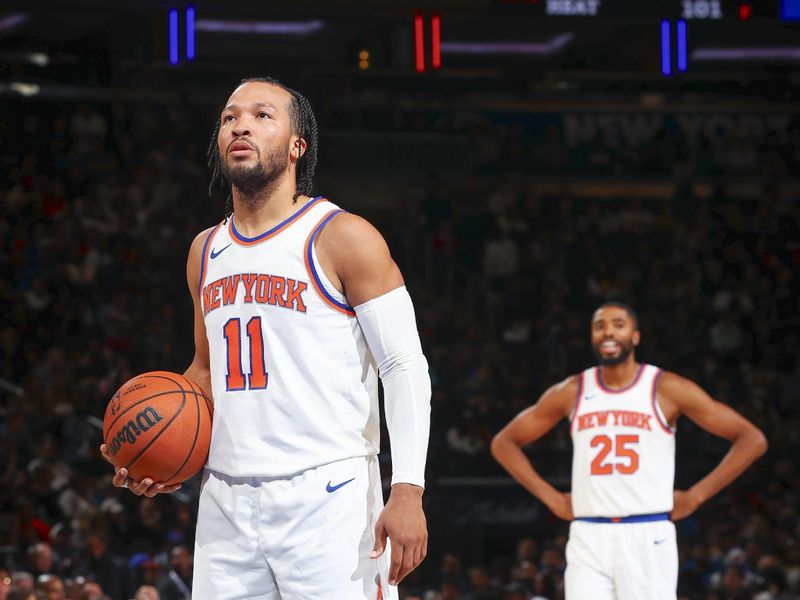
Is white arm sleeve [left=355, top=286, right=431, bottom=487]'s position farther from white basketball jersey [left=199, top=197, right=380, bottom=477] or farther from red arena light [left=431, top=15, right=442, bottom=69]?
red arena light [left=431, top=15, right=442, bottom=69]

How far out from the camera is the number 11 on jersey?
10.9 feet

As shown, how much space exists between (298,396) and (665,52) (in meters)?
7.38

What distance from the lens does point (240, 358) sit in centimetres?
336

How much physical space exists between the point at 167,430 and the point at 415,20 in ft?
22.0

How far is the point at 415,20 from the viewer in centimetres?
961

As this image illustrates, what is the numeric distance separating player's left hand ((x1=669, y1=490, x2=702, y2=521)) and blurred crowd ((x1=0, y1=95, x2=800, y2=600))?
3558 mm

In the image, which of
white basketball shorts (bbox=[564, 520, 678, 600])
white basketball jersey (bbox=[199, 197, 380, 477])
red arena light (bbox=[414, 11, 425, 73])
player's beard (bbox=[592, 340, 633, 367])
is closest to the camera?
white basketball jersey (bbox=[199, 197, 380, 477])

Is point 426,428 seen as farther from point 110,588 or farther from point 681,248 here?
point 681,248

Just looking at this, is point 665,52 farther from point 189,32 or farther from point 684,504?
point 684,504

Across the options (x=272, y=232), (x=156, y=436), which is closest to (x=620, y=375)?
(x=272, y=232)

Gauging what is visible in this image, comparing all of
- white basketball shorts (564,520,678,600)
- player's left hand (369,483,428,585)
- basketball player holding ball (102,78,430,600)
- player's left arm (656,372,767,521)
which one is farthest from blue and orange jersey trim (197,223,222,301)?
player's left arm (656,372,767,521)

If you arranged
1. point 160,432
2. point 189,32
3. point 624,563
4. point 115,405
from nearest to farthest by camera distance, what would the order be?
point 160,432 → point 115,405 → point 624,563 → point 189,32

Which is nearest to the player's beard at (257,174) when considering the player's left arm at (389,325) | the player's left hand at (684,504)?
the player's left arm at (389,325)

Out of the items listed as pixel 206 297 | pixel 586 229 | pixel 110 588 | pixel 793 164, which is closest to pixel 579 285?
pixel 586 229
